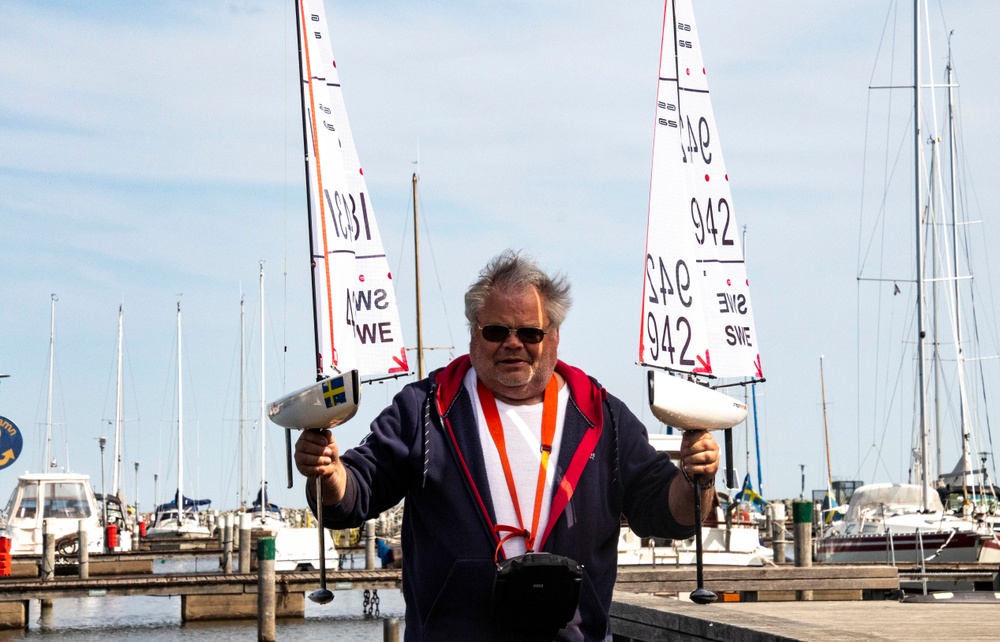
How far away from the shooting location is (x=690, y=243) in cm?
2431

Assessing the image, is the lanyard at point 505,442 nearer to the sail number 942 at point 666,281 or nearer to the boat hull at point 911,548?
the sail number 942 at point 666,281

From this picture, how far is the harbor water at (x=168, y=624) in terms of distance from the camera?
917 inches

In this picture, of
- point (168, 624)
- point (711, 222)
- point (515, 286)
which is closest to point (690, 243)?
point (711, 222)

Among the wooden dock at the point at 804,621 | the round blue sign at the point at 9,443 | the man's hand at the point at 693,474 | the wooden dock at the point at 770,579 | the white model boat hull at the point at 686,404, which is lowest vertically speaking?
the wooden dock at the point at 770,579

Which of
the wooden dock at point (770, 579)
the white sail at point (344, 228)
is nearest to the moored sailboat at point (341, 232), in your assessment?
the white sail at point (344, 228)

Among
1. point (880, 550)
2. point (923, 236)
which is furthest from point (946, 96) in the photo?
point (880, 550)

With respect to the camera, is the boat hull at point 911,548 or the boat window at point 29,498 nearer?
the boat hull at point 911,548

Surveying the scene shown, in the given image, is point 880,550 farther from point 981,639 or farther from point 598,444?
point 598,444

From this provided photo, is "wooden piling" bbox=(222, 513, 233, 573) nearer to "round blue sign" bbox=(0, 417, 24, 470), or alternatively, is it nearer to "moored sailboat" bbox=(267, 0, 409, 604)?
"round blue sign" bbox=(0, 417, 24, 470)

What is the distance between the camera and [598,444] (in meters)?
3.94

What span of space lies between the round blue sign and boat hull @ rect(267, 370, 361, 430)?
24.6m

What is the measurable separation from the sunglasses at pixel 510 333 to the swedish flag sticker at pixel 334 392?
1.38ft

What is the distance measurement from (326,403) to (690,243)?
68.7 feet

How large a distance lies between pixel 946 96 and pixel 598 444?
A: 37.0 metres
